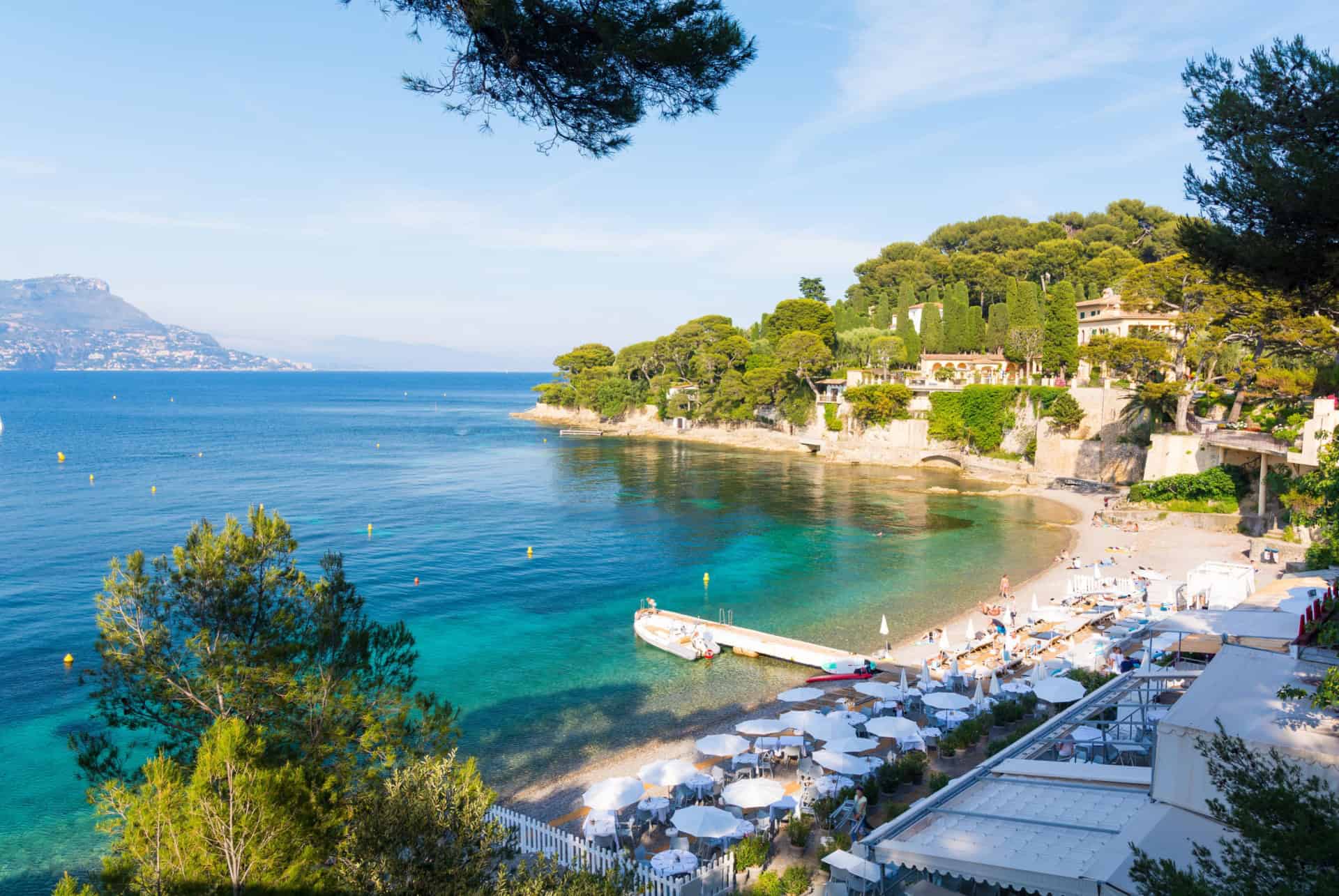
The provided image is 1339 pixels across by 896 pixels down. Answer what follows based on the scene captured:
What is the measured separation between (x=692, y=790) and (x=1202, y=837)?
7932 millimetres

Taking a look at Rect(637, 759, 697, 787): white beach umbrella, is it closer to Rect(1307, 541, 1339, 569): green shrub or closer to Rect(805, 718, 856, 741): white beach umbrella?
Rect(805, 718, 856, 741): white beach umbrella

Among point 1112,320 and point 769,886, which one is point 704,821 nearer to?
point 769,886

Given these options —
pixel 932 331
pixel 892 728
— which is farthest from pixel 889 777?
pixel 932 331

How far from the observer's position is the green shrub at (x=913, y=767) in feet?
41.0

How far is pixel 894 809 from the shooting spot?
Answer: 36.4 ft

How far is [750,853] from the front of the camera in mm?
10031

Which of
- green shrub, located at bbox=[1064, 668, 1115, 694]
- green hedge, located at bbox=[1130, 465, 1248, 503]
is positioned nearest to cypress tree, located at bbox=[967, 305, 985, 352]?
green hedge, located at bbox=[1130, 465, 1248, 503]

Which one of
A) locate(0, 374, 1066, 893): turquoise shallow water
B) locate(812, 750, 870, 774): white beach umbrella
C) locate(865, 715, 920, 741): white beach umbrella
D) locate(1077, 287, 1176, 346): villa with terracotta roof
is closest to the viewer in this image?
locate(812, 750, 870, 774): white beach umbrella

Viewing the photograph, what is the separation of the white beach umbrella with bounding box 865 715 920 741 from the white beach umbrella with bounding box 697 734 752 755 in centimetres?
225

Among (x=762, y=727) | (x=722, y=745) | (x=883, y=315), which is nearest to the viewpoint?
(x=722, y=745)

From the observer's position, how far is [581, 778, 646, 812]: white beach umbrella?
11844 mm

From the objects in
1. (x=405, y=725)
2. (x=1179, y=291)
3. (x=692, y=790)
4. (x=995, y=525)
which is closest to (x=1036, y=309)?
(x=1179, y=291)

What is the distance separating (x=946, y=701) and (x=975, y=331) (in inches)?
2171

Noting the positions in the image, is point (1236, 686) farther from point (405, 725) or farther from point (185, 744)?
point (185, 744)
